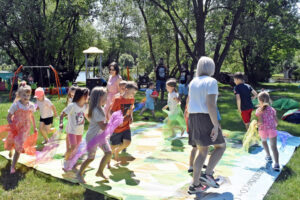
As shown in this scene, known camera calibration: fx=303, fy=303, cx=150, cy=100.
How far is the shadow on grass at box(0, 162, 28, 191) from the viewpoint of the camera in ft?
15.1

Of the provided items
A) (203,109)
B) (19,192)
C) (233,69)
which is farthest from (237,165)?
(233,69)

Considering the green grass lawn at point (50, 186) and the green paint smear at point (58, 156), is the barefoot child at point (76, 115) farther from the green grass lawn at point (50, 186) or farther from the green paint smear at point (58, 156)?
the green paint smear at point (58, 156)

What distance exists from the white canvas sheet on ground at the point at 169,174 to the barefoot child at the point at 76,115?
1.71 feet

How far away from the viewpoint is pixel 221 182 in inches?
181

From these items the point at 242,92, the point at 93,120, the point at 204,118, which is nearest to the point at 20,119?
the point at 93,120

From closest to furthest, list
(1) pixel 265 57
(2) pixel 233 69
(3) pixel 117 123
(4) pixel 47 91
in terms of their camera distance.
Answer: (3) pixel 117 123 < (4) pixel 47 91 < (1) pixel 265 57 < (2) pixel 233 69

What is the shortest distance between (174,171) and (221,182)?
857mm

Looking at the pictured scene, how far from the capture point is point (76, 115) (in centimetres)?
504

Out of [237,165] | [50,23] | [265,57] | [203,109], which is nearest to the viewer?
[203,109]

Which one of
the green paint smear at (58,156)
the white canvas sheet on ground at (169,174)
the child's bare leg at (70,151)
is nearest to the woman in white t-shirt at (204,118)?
the white canvas sheet on ground at (169,174)

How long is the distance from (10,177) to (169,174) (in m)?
2.59

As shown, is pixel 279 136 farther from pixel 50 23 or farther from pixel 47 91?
pixel 50 23

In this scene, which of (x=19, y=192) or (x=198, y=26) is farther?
(x=198, y=26)

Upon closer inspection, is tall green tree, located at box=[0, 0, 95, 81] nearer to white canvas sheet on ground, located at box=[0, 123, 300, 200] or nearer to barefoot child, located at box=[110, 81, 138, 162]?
barefoot child, located at box=[110, 81, 138, 162]
